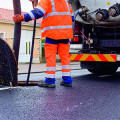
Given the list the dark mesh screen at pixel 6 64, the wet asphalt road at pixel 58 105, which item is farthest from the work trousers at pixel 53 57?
the dark mesh screen at pixel 6 64

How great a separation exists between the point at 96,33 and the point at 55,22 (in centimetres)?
207

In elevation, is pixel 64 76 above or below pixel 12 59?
below

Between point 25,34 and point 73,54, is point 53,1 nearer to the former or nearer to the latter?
point 73,54

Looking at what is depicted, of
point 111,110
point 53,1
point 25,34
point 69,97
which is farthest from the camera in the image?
point 25,34

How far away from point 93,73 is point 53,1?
3359 mm

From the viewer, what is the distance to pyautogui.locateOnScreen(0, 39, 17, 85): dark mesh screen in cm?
436

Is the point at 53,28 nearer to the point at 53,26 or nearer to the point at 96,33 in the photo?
the point at 53,26

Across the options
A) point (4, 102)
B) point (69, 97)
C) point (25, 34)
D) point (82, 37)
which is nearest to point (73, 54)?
point (82, 37)

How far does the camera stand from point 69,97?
12.5 ft

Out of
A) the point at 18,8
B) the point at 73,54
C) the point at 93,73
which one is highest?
the point at 18,8

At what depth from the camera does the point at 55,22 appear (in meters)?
4.65

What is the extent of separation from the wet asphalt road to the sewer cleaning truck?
1.88 metres

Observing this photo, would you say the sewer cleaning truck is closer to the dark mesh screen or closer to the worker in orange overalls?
the worker in orange overalls

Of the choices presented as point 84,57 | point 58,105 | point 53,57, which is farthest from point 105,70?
point 58,105
